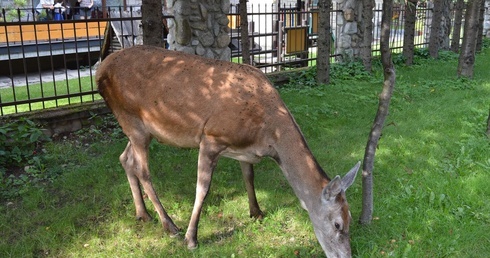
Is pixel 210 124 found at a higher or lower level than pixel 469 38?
lower

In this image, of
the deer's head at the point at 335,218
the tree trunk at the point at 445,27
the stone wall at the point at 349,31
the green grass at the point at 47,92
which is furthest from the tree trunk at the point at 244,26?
the tree trunk at the point at 445,27

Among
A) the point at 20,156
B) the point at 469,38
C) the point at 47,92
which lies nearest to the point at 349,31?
the point at 469,38

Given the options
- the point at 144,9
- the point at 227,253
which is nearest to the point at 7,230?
the point at 227,253

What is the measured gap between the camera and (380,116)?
428cm

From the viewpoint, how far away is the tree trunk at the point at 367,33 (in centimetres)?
1199

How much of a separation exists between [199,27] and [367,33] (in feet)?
17.5

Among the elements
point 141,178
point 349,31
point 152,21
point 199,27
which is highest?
point 152,21

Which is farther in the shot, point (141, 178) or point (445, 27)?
point (445, 27)

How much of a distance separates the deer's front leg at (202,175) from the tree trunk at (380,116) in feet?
4.33

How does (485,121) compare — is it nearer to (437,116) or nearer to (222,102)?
(437,116)

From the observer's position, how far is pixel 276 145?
4.08 meters

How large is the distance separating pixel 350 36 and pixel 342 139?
21.9ft

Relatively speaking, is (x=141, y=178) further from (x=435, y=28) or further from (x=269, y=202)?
(x=435, y=28)

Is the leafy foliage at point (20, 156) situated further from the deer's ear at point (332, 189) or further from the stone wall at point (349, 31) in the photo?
the stone wall at point (349, 31)
